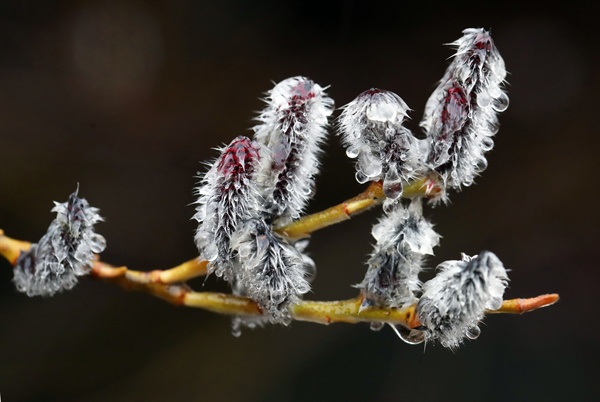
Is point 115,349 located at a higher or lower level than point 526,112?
lower

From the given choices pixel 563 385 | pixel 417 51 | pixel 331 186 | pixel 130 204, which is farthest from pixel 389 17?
pixel 563 385

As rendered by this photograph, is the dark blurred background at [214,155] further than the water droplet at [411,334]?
Yes

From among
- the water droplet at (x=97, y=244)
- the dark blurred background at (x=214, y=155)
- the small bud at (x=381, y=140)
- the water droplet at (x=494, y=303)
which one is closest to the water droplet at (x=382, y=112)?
the small bud at (x=381, y=140)

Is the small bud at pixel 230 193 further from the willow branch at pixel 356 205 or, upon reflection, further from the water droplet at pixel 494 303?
the water droplet at pixel 494 303

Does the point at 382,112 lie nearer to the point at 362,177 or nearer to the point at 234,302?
the point at 362,177

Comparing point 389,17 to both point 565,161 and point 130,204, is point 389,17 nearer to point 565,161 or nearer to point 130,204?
point 565,161

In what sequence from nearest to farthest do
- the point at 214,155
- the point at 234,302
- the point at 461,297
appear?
the point at 461,297
the point at 234,302
the point at 214,155

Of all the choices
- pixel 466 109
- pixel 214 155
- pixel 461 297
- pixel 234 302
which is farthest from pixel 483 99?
pixel 214 155
